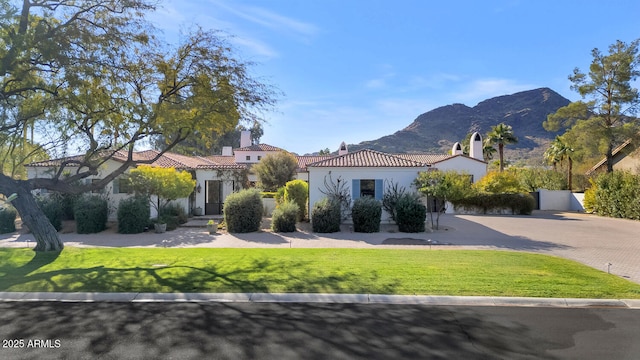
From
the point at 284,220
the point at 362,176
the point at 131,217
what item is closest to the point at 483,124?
the point at 362,176

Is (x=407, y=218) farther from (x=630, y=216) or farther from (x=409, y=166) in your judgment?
(x=630, y=216)

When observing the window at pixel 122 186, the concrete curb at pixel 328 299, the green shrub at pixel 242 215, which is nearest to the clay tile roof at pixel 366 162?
the green shrub at pixel 242 215

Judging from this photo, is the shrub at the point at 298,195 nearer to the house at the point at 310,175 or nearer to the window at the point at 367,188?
the house at the point at 310,175

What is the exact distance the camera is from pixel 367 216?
1773 cm

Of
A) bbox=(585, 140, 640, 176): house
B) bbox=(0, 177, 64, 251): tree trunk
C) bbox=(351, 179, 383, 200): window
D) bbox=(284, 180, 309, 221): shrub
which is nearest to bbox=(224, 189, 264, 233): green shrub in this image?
bbox=(284, 180, 309, 221): shrub

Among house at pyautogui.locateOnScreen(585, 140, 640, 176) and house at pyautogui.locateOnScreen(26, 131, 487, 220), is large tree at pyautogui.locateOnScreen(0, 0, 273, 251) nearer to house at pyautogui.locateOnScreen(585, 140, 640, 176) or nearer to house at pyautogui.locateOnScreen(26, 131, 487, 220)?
house at pyautogui.locateOnScreen(26, 131, 487, 220)

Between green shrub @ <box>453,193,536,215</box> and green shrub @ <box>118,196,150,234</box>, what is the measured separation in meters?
22.5

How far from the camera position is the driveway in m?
13.1

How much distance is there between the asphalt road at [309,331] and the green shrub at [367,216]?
1122 cm

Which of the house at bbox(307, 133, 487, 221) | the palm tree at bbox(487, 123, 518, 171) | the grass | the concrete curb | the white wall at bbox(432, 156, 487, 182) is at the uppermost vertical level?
the palm tree at bbox(487, 123, 518, 171)

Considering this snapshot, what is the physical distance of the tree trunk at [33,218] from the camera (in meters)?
11.3

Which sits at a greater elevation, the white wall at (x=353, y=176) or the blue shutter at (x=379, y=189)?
the white wall at (x=353, y=176)

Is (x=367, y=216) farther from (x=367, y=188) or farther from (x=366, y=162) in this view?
(x=366, y=162)

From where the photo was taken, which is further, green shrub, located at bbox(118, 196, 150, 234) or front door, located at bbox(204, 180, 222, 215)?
front door, located at bbox(204, 180, 222, 215)
